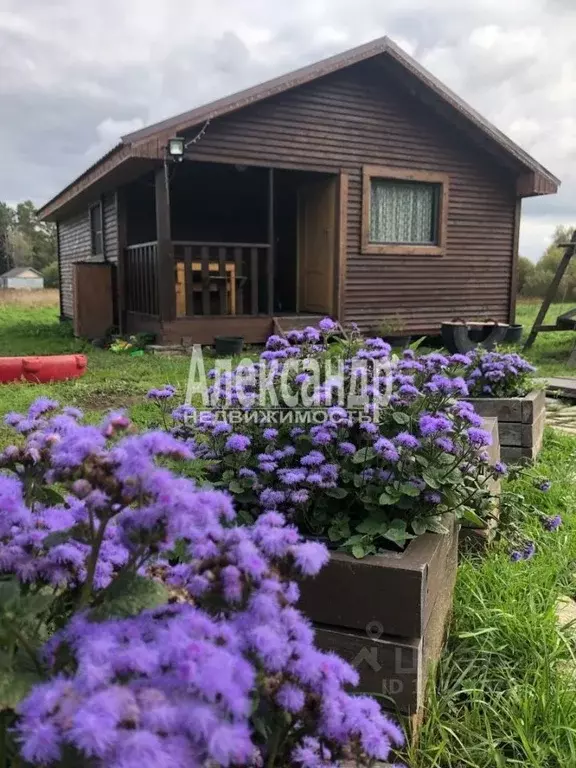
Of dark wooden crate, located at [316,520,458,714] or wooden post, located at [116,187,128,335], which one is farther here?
wooden post, located at [116,187,128,335]

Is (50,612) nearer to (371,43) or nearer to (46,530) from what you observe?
(46,530)

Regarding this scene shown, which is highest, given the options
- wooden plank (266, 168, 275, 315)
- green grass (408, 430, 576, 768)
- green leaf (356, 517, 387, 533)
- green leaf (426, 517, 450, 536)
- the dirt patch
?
wooden plank (266, 168, 275, 315)

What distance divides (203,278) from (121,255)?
2.14m

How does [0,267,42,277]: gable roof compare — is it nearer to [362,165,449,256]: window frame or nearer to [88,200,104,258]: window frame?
[88,200,104,258]: window frame

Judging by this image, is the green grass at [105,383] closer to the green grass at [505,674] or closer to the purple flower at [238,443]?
the purple flower at [238,443]

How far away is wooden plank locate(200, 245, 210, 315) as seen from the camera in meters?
8.72

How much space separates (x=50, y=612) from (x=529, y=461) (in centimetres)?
307

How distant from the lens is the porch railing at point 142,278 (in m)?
8.84

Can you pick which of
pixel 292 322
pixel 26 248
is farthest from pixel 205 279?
pixel 26 248

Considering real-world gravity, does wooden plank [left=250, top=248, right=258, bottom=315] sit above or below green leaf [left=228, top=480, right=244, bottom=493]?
above

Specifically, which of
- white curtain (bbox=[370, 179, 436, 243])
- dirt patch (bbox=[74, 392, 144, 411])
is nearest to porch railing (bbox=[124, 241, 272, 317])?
white curtain (bbox=[370, 179, 436, 243])

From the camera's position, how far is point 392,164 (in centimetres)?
998

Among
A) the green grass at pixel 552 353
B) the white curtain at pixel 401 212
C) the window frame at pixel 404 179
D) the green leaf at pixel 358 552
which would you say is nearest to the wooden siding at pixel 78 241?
the window frame at pixel 404 179

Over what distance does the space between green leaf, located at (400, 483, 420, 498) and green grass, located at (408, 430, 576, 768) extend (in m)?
0.54
